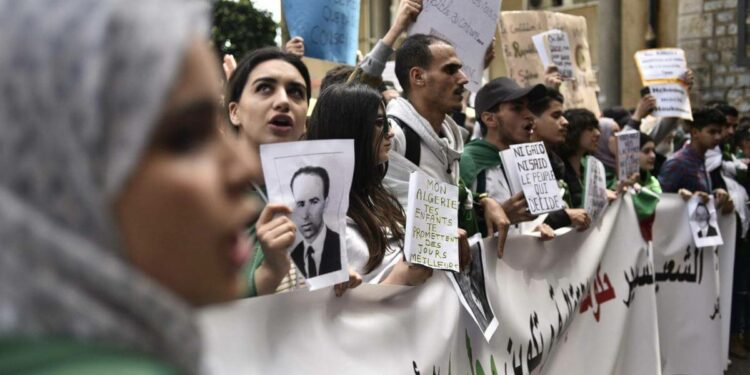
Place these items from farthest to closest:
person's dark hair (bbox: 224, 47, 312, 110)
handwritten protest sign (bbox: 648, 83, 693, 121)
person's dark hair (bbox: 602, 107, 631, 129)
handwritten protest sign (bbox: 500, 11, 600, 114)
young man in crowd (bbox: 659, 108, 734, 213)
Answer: person's dark hair (bbox: 602, 107, 631, 129), handwritten protest sign (bbox: 648, 83, 693, 121), handwritten protest sign (bbox: 500, 11, 600, 114), young man in crowd (bbox: 659, 108, 734, 213), person's dark hair (bbox: 224, 47, 312, 110)

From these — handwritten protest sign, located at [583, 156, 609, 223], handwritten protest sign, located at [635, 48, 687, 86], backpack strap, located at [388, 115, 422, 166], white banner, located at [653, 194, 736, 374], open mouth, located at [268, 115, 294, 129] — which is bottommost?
white banner, located at [653, 194, 736, 374]

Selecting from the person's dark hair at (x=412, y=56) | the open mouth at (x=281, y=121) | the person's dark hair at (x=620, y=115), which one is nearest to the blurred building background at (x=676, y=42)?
the person's dark hair at (x=620, y=115)

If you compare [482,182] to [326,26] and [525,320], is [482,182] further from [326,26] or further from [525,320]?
[326,26]

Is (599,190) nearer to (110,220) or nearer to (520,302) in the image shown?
(520,302)

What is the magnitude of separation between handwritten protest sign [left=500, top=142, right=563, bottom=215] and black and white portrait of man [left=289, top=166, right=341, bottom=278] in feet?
5.22

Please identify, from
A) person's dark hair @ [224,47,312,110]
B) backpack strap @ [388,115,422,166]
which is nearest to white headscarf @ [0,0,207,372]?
person's dark hair @ [224,47,312,110]

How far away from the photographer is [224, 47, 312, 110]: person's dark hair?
3.07m

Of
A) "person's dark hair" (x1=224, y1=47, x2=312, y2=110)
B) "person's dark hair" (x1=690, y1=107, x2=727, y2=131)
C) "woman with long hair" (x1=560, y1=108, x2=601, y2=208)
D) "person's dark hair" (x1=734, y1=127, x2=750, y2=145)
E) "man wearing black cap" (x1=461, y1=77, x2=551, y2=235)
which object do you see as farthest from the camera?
"person's dark hair" (x1=734, y1=127, x2=750, y2=145)

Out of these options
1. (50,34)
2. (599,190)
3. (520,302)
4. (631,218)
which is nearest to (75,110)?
(50,34)

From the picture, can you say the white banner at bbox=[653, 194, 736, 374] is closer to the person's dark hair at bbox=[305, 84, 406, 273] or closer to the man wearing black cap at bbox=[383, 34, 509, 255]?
the man wearing black cap at bbox=[383, 34, 509, 255]

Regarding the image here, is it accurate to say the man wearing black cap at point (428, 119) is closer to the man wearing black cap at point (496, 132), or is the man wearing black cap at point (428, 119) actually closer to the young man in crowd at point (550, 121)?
the man wearing black cap at point (496, 132)

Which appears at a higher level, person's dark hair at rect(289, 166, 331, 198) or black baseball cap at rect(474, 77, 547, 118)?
black baseball cap at rect(474, 77, 547, 118)

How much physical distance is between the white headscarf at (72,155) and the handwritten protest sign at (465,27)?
3.86 m

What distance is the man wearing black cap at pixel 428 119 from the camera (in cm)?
387
